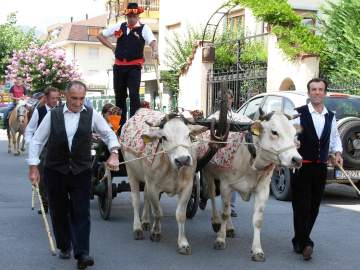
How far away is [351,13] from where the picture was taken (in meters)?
19.4

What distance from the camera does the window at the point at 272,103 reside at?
492 inches

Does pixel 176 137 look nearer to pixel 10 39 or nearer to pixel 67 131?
pixel 67 131

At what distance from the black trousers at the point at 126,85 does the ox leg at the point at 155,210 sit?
2.44m

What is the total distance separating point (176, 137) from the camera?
746 centimetres

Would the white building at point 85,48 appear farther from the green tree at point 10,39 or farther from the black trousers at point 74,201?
the black trousers at point 74,201

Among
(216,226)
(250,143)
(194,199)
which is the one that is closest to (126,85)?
(194,199)

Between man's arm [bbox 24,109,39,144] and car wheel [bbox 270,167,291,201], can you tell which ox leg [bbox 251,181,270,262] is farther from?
car wheel [bbox 270,167,291,201]

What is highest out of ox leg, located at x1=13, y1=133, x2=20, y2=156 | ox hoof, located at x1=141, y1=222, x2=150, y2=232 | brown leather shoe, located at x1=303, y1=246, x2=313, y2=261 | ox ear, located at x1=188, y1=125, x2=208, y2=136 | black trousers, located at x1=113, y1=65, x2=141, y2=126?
black trousers, located at x1=113, y1=65, x2=141, y2=126

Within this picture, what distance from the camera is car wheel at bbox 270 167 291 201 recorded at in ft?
38.5

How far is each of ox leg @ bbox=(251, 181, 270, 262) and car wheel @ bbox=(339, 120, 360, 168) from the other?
3.99 meters

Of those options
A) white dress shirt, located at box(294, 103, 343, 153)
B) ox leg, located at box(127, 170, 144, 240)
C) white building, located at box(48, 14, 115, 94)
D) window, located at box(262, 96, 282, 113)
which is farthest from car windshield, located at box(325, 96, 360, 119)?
white building, located at box(48, 14, 115, 94)

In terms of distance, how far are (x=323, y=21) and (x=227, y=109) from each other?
13775 mm

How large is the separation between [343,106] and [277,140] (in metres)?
5.27

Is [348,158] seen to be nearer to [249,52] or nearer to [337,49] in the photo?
[337,49]
